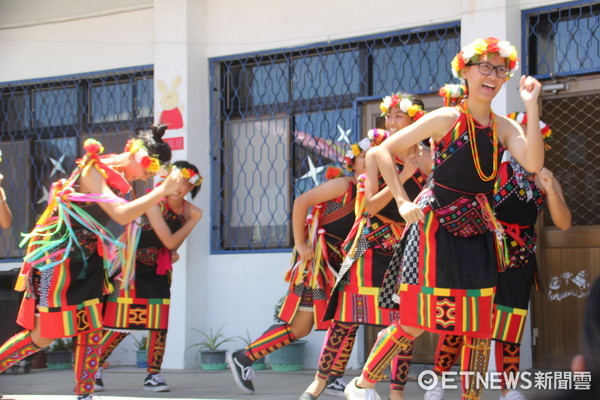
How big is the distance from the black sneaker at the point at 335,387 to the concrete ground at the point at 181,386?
5 cm

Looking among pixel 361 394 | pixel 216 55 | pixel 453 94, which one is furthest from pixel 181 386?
pixel 453 94

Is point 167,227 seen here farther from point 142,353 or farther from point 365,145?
point 142,353

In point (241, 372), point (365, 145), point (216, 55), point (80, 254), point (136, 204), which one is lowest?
point (241, 372)

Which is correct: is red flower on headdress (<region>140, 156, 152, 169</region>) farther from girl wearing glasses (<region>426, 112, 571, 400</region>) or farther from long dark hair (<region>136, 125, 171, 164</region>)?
girl wearing glasses (<region>426, 112, 571, 400</region>)

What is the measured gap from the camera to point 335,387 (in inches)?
228

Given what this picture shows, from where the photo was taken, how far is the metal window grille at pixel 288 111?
23.5 ft

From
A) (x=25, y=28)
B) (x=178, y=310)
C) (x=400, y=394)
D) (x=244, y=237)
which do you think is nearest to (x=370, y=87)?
(x=244, y=237)

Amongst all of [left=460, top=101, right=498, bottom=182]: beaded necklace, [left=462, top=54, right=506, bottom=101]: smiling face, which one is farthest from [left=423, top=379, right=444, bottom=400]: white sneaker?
[left=462, top=54, right=506, bottom=101]: smiling face

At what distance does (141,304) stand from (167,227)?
58 centimetres

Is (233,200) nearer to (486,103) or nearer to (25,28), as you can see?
(25,28)

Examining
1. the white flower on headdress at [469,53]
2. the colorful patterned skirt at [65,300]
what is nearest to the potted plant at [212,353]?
the colorful patterned skirt at [65,300]

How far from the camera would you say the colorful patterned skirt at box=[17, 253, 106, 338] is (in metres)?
4.99

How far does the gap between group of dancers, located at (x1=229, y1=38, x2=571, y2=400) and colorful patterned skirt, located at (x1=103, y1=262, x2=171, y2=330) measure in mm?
807

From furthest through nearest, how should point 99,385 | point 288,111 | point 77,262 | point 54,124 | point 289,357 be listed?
point 54,124
point 288,111
point 289,357
point 99,385
point 77,262
